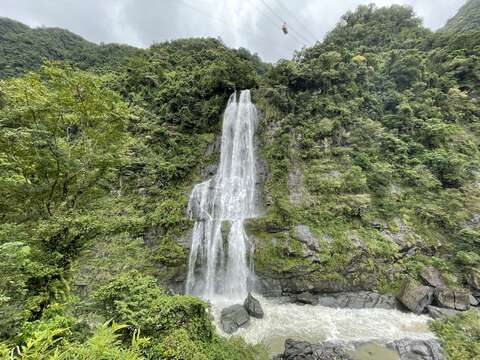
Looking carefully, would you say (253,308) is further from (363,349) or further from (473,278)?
(473,278)

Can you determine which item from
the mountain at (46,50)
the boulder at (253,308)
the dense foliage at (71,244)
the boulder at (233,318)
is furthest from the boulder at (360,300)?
the mountain at (46,50)

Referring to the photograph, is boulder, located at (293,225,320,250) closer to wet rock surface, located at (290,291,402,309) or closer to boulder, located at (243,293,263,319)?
wet rock surface, located at (290,291,402,309)

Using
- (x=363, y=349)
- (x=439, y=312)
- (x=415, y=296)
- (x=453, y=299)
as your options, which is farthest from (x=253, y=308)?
(x=453, y=299)

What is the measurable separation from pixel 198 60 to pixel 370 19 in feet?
68.4

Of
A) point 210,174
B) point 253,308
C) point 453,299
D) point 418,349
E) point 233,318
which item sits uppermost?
point 210,174

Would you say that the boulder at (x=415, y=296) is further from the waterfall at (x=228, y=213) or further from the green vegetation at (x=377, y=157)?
the waterfall at (x=228, y=213)

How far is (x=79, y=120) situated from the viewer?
5.45m

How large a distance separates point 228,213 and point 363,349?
8307mm

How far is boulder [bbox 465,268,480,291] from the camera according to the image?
8914 mm

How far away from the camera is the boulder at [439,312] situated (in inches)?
317

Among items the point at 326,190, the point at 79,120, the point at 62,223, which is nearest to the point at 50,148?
the point at 79,120

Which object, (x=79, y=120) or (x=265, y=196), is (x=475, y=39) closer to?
(x=265, y=196)

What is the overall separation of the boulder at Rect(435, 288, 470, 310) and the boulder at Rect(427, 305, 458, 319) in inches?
10.2

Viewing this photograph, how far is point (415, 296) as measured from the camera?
8758 mm
